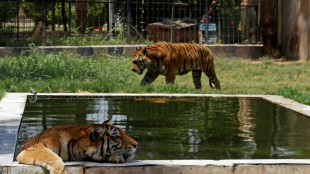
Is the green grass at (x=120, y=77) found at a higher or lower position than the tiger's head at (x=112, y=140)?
lower

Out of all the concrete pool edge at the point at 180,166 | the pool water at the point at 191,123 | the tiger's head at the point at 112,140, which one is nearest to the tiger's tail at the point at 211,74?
the pool water at the point at 191,123

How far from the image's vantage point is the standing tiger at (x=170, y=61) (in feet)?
39.8

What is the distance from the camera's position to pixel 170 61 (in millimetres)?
12312

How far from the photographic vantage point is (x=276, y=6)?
20.9 m

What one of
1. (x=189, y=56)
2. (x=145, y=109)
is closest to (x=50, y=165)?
(x=145, y=109)

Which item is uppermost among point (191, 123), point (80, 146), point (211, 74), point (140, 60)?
point (140, 60)

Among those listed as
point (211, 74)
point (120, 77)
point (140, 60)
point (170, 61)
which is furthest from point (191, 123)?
point (120, 77)

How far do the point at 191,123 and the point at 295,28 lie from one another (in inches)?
508

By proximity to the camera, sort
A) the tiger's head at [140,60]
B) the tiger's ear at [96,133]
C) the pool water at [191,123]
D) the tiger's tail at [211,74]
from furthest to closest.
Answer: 1. the tiger's tail at [211,74]
2. the tiger's head at [140,60]
3. the pool water at [191,123]
4. the tiger's ear at [96,133]

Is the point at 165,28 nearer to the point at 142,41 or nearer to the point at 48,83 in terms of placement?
the point at 142,41

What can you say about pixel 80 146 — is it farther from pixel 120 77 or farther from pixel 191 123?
pixel 120 77

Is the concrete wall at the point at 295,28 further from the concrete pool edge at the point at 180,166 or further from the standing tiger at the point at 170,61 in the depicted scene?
the concrete pool edge at the point at 180,166

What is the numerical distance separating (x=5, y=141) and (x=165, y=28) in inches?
652

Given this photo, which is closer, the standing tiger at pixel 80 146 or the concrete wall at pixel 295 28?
the standing tiger at pixel 80 146
